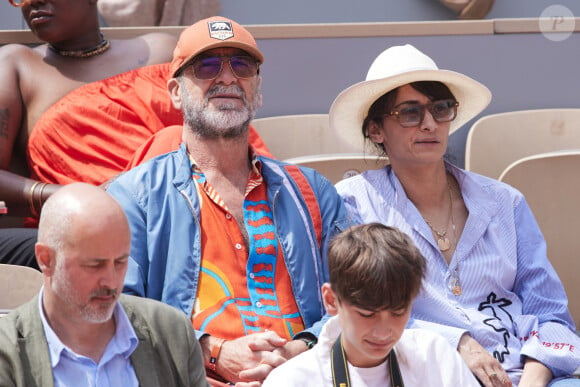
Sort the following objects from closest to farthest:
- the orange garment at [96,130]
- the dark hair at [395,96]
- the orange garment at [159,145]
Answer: the dark hair at [395,96], the orange garment at [159,145], the orange garment at [96,130]

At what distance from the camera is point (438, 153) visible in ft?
9.43

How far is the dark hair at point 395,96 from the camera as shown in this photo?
2926 mm

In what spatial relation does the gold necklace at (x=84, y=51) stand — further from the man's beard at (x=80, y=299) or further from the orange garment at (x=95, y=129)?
the man's beard at (x=80, y=299)

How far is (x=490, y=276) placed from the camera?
2787 mm

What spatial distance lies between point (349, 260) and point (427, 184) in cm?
84

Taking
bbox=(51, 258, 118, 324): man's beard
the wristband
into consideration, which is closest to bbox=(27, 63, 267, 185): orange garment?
the wristband

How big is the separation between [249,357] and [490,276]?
754mm

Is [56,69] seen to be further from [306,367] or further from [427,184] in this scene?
[306,367]

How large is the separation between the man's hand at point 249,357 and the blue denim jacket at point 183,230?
5.2 inches

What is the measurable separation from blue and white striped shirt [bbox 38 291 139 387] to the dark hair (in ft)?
4.06

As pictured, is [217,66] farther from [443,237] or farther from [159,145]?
[443,237]

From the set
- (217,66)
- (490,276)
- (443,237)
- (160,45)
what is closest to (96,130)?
(160,45)

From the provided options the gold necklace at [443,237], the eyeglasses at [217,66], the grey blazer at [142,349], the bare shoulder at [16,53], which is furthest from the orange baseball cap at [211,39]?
the bare shoulder at [16,53]

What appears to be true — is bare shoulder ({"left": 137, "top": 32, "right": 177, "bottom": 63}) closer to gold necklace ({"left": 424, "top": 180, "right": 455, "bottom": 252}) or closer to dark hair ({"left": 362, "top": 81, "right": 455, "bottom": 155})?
dark hair ({"left": 362, "top": 81, "right": 455, "bottom": 155})
